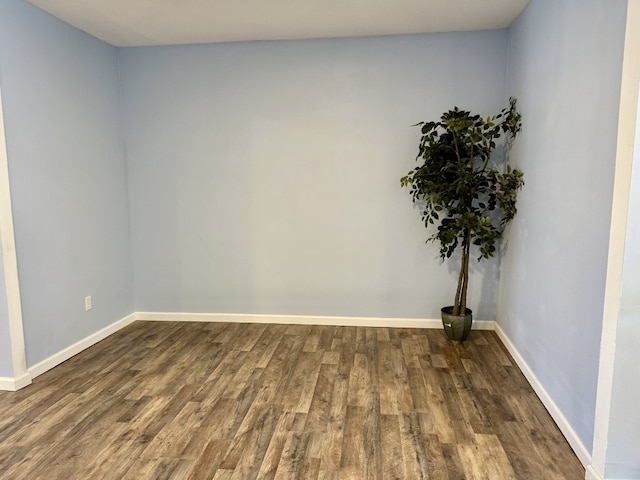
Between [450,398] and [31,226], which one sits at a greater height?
[31,226]

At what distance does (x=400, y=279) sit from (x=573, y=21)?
86.5 inches

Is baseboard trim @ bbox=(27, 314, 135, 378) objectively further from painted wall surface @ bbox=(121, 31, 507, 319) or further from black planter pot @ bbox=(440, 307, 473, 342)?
black planter pot @ bbox=(440, 307, 473, 342)

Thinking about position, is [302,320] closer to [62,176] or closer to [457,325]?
[457,325]

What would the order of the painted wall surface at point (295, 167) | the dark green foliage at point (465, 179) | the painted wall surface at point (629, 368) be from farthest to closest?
the painted wall surface at point (295, 167)
the dark green foliage at point (465, 179)
the painted wall surface at point (629, 368)

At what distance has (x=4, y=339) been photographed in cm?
273

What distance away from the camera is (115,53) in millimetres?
3830

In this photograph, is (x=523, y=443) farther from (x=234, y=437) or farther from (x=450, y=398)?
(x=234, y=437)

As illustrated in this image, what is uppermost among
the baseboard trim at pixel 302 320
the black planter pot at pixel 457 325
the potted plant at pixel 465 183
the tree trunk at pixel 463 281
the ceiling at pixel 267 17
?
the ceiling at pixel 267 17

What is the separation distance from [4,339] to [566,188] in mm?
3263

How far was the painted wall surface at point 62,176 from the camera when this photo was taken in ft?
9.20

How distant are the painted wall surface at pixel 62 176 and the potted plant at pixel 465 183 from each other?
7.84ft

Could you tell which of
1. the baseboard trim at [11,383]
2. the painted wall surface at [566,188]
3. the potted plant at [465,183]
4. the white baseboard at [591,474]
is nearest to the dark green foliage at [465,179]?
the potted plant at [465,183]

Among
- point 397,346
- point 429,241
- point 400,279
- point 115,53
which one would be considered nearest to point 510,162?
point 429,241

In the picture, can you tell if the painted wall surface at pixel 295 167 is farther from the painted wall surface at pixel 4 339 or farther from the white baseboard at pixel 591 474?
the white baseboard at pixel 591 474
